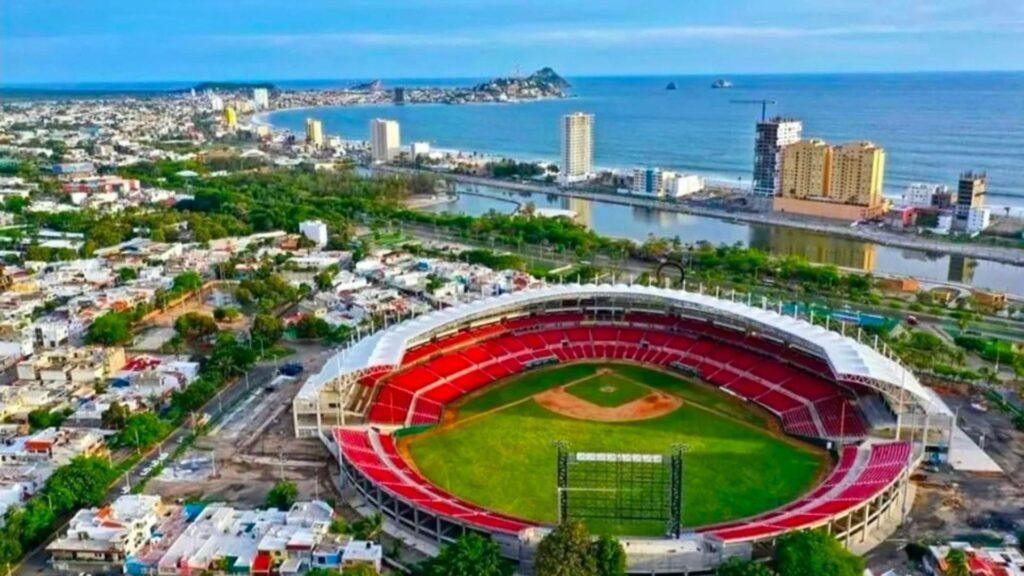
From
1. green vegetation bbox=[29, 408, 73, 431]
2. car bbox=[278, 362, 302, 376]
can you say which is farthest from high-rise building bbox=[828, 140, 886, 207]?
green vegetation bbox=[29, 408, 73, 431]

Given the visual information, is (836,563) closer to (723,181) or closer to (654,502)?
(654,502)

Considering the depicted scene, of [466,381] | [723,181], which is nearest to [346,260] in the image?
[466,381]

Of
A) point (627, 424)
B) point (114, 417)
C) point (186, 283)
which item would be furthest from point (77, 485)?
point (186, 283)

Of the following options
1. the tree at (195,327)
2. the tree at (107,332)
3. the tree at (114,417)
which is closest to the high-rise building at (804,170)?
the tree at (195,327)

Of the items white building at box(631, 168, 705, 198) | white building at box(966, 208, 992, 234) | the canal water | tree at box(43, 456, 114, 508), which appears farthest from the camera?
white building at box(631, 168, 705, 198)

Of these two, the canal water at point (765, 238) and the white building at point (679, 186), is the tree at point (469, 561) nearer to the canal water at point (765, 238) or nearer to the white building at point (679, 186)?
the canal water at point (765, 238)

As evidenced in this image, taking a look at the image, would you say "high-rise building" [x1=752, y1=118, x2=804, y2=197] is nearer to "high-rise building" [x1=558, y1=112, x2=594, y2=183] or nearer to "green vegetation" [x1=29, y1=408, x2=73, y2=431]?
"high-rise building" [x1=558, y1=112, x2=594, y2=183]
